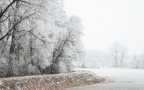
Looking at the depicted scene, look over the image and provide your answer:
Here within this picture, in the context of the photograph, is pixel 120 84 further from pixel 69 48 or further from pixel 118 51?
pixel 118 51

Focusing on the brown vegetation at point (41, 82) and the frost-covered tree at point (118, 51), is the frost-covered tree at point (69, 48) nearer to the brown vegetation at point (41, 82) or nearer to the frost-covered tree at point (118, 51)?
the brown vegetation at point (41, 82)

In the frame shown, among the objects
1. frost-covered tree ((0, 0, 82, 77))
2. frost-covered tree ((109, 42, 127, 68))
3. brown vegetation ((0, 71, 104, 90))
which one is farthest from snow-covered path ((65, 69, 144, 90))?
frost-covered tree ((109, 42, 127, 68))

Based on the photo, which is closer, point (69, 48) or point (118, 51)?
point (69, 48)

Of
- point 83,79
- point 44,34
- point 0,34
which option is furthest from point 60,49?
point 0,34

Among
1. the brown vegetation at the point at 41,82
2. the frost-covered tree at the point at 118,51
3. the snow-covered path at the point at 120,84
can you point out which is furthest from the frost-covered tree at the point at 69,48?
the frost-covered tree at the point at 118,51

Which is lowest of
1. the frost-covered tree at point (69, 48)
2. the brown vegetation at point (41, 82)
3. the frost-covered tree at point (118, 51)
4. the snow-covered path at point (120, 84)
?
the snow-covered path at point (120, 84)

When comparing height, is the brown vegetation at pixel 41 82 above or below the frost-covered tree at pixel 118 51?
below

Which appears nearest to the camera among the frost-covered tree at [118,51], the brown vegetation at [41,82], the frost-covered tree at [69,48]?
the brown vegetation at [41,82]

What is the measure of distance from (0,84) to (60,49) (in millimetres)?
20230

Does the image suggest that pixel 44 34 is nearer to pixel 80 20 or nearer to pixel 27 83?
pixel 27 83

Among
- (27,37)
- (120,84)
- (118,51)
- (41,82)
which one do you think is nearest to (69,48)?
(120,84)

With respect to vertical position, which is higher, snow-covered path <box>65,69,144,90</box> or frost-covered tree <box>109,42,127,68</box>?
frost-covered tree <box>109,42,127,68</box>

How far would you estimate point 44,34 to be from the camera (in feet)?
93.8

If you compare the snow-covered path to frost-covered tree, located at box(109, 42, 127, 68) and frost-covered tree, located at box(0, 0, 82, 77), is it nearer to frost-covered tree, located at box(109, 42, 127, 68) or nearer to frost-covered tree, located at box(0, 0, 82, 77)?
frost-covered tree, located at box(0, 0, 82, 77)
